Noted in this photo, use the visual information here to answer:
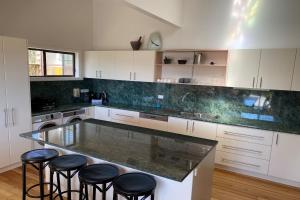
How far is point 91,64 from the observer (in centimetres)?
485

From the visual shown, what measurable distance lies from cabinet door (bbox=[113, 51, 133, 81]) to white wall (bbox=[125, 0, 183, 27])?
114cm

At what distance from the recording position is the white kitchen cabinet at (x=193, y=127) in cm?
353

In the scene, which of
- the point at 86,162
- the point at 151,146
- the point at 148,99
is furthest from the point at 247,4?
the point at 86,162

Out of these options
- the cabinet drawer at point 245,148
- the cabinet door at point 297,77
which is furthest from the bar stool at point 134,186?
the cabinet door at point 297,77

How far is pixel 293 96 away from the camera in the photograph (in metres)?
3.41

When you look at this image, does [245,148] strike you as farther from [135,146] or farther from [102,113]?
[102,113]

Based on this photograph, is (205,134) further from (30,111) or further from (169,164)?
(30,111)

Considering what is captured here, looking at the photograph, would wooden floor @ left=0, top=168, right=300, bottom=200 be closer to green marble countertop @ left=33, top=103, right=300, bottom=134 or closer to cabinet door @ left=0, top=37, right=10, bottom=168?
cabinet door @ left=0, top=37, right=10, bottom=168

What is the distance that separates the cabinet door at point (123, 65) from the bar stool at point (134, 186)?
279cm

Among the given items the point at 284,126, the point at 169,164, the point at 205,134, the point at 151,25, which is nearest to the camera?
the point at 169,164

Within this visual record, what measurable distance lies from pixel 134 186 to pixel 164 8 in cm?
271

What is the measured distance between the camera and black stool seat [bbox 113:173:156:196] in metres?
1.68

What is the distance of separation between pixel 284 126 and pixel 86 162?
3.07 metres

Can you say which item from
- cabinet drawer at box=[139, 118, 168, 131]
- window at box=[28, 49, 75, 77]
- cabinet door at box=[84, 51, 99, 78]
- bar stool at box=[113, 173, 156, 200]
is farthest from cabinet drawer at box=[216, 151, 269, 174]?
window at box=[28, 49, 75, 77]
